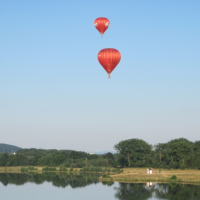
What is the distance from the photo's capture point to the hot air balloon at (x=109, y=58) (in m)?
46.4

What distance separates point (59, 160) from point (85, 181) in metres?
33.0

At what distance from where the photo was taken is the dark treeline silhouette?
209ft

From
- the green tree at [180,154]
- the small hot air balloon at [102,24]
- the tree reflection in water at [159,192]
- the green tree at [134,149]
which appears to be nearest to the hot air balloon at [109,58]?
the small hot air balloon at [102,24]

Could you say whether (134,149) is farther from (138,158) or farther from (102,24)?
(102,24)

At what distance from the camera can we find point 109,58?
4641 cm

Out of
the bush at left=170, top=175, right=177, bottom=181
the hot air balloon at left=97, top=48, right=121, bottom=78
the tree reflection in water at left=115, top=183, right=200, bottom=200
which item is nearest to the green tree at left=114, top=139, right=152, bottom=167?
the bush at left=170, top=175, right=177, bottom=181

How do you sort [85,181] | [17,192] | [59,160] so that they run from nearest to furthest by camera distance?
1. [17,192]
2. [85,181]
3. [59,160]

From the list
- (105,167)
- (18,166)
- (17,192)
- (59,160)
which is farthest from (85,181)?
(18,166)

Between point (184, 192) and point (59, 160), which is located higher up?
point (59, 160)

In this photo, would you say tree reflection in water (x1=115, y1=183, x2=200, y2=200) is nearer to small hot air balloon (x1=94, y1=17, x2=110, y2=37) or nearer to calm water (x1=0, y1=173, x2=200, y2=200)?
calm water (x1=0, y1=173, x2=200, y2=200)

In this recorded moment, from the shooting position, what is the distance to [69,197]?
139 feet

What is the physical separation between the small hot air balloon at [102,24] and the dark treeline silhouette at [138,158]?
2481cm

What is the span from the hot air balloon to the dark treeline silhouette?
2352cm

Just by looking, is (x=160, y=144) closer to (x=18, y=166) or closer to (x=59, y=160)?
(x=59, y=160)
